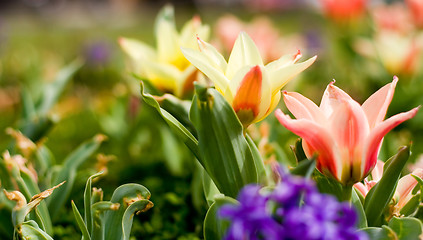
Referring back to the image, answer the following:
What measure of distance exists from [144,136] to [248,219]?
1834 millimetres

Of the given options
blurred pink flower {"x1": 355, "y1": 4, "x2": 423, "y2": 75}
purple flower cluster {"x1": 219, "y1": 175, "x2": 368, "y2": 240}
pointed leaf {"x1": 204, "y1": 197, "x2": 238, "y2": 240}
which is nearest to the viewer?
purple flower cluster {"x1": 219, "y1": 175, "x2": 368, "y2": 240}

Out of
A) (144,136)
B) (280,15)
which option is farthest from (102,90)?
(280,15)

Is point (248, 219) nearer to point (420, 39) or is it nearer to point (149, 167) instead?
point (149, 167)

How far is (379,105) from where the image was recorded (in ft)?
3.02

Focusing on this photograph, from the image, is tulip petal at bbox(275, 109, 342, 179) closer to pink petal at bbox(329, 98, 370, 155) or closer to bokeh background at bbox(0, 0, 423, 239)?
pink petal at bbox(329, 98, 370, 155)

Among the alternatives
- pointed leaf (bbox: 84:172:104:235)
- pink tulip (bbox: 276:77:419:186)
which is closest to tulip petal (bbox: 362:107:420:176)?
pink tulip (bbox: 276:77:419:186)

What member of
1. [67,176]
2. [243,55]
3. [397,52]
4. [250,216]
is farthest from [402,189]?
[397,52]

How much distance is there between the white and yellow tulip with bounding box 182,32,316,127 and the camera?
951 millimetres

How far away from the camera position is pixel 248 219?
607 mm

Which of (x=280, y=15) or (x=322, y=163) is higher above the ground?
(x=322, y=163)

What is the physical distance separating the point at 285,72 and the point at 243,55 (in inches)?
4.3

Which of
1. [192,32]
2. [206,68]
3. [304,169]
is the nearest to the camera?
[304,169]

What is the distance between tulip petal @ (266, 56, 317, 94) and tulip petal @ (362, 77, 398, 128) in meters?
0.13

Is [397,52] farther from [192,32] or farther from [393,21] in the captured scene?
[192,32]
